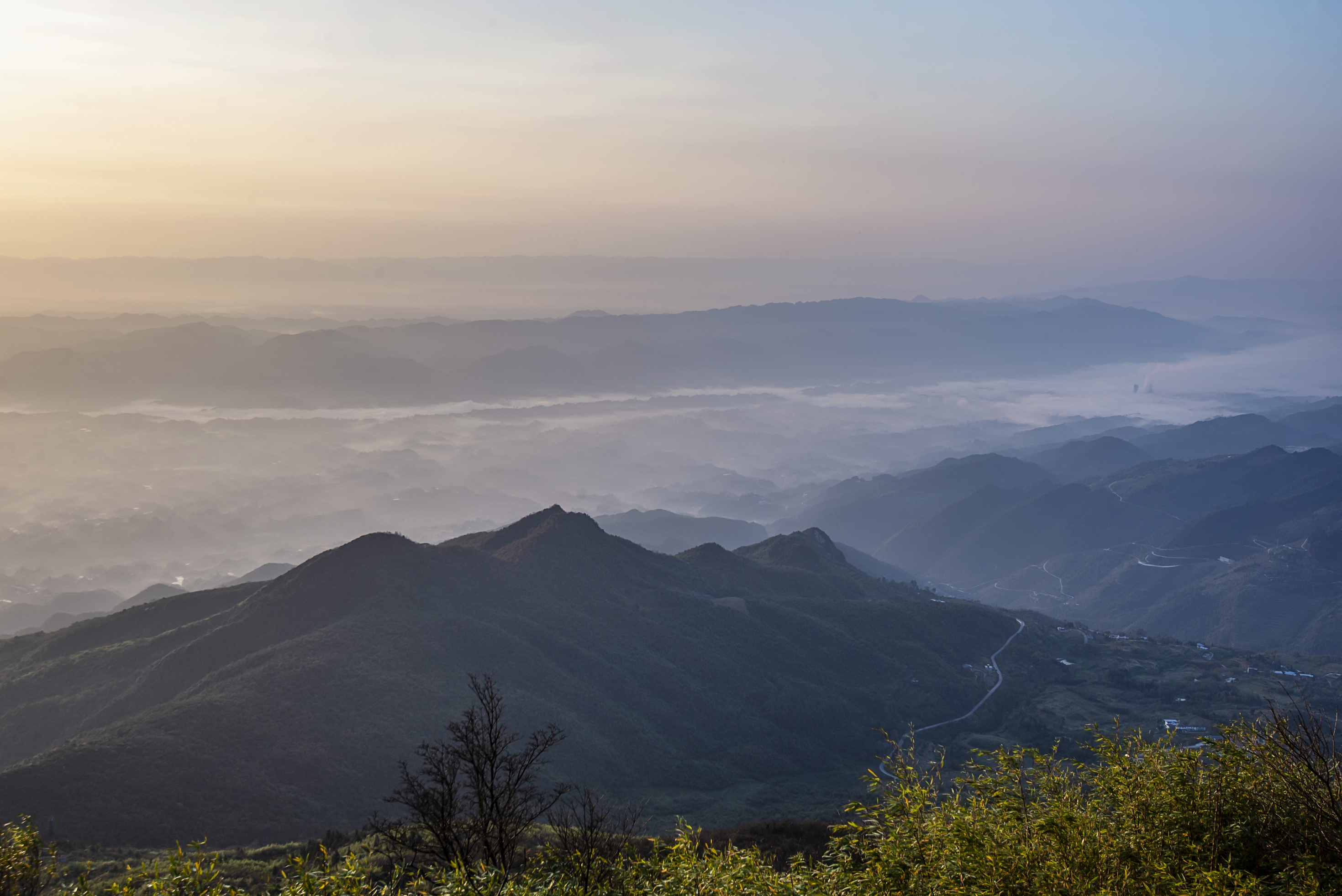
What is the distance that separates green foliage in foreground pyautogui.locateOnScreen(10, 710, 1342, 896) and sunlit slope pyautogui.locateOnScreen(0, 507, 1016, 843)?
40.2 m

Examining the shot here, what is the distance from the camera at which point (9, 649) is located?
3066 inches

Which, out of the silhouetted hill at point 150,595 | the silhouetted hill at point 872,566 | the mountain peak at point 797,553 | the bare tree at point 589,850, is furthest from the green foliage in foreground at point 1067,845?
the silhouetted hill at point 150,595

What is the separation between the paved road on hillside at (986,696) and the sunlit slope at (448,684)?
107 cm

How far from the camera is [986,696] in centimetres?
8388

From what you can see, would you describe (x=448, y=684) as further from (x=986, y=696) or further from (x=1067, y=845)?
(x=1067, y=845)

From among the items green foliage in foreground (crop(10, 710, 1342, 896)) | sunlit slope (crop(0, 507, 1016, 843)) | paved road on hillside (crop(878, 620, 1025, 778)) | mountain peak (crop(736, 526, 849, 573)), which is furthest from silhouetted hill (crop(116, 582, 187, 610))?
green foliage in foreground (crop(10, 710, 1342, 896))

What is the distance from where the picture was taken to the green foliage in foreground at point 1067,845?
496 inches

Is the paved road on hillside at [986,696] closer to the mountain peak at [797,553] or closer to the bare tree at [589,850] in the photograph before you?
the mountain peak at [797,553]

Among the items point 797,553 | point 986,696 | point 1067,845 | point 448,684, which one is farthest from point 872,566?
point 1067,845

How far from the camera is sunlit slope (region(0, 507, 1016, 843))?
49.9 metres

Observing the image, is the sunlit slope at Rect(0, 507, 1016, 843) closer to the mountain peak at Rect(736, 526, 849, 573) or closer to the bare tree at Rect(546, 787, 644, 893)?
the mountain peak at Rect(736, 526, 849, 573)

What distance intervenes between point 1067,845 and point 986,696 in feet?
254

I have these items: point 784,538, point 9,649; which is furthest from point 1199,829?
point 784,538

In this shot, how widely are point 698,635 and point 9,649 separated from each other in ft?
209
